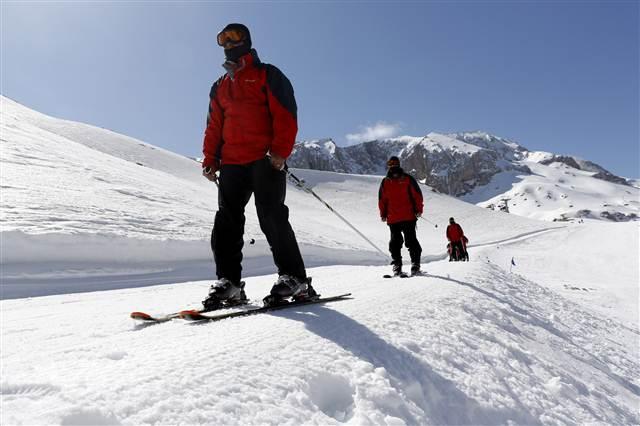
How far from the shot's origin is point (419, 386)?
1868 millimetres

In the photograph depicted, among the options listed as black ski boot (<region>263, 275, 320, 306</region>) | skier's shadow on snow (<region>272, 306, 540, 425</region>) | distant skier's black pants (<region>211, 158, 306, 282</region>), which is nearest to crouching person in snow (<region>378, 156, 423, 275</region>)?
black ski boot (<region>263, 275, 320, 306</region>)

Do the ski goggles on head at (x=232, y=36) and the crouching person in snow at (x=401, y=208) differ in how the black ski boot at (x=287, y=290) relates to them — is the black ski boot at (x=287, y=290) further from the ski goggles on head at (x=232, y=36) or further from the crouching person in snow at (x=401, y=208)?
the crouching person in snow at (x=401, y=208)

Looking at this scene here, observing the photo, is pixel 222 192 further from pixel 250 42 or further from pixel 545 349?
pixel 545 349

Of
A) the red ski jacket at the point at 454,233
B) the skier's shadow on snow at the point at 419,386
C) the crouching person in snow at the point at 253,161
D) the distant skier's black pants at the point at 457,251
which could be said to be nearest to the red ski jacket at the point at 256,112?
the crouching person in snow at the point at 253,161

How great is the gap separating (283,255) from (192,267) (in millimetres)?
4969

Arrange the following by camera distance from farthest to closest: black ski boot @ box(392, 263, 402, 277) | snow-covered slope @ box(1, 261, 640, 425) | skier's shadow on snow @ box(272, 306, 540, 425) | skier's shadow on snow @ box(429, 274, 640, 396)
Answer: black ski boot @ box(392, 263, 402, 277) < skier's shadow on snow @ box(429, 274, 640, 396) < skier's shadow on snow @ box(272, 306, 540, 425) < snow-covered slope @ box(1, 261, 640, 425)

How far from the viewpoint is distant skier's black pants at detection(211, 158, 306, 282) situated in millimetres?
3246

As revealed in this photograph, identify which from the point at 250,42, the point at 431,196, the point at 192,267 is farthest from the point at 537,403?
the point at 431,196

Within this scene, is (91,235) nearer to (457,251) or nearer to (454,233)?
(454,233)

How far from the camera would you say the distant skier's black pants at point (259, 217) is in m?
3.25

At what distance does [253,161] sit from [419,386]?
212 cm

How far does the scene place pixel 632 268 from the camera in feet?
74.6

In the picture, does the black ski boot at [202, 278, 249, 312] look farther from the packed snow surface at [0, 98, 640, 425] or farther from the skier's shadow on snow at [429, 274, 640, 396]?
the skier's shadow on snow at [429, 274, 640, 396]

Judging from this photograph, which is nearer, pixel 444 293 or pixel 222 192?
pixel 222 192
